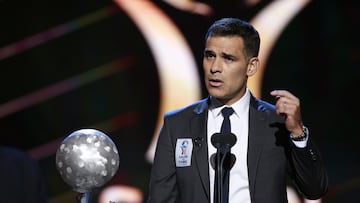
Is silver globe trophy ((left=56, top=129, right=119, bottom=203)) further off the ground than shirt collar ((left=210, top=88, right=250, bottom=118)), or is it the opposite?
shirt collar ((left=210, top=88, right=250, bottom=118))

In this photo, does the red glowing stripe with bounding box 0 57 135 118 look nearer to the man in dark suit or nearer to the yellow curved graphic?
the yellow curved graphic

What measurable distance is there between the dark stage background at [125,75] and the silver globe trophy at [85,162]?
2.03m

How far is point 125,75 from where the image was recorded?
4.02 meters

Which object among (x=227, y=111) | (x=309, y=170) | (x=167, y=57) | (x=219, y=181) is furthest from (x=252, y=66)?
(x=167, y=57)

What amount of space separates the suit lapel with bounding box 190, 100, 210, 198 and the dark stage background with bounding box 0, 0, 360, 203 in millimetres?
1483

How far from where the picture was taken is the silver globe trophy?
6.36 ft

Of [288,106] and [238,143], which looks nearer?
[288,106]

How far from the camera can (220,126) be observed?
2479 mm

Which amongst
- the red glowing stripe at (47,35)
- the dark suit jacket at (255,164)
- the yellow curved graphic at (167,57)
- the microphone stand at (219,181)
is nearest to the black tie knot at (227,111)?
the dark suit jacket at (255,164)

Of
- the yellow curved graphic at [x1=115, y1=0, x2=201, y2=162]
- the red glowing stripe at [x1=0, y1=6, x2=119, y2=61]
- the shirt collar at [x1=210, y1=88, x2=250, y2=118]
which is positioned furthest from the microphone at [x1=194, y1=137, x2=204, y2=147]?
the red glowing stripe at [x1=0, y1=6, x2=119, y2=61]

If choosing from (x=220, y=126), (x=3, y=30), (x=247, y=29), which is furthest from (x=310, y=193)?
(x=3, y=30)

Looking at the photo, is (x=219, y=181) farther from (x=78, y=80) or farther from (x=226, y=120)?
(x=78, y=80)

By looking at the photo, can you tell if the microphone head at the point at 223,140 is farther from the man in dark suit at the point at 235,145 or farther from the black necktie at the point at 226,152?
the man in dark suit at the point at 235,145

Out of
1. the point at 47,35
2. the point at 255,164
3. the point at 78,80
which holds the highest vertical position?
the point at 47,35
